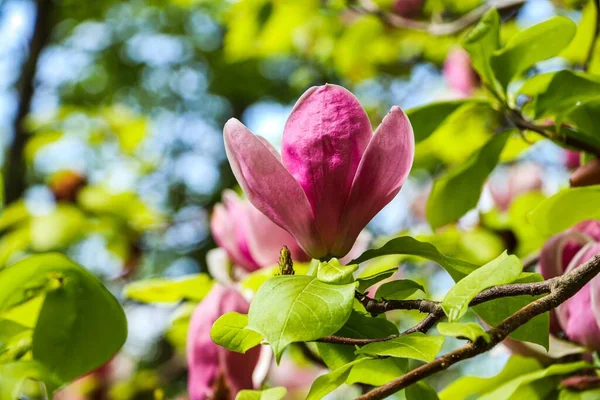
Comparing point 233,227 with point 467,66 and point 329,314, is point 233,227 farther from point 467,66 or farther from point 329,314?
point 467,66

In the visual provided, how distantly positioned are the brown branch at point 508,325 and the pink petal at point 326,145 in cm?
13

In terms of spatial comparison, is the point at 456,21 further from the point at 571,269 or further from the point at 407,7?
the point at 571,269

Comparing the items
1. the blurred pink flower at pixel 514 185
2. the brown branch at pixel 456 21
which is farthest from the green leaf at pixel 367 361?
the blurred pink flower at pixel 514 185

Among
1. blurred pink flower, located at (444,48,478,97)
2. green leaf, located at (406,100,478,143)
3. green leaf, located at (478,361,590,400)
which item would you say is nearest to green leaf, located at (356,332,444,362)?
green leaf, located at (478,361,590,400)

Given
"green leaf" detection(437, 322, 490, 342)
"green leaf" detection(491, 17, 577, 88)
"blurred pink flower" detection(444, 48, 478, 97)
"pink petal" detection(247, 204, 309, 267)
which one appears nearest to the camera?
"green leaf" detection(437, 322, 490, 342)

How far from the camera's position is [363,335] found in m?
0.45

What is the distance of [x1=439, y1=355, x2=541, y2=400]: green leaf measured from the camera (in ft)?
1.95

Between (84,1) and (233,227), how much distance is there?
10.8 ft

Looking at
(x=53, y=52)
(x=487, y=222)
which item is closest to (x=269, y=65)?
(x=53, y=52)

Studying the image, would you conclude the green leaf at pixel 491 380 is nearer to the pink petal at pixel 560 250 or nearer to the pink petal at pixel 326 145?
the pink petal at pixel 560 250

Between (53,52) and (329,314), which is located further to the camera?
(53,52)

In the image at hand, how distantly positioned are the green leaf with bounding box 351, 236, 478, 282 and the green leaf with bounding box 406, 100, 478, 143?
203 mm

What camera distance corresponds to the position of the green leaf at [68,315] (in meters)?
0.49

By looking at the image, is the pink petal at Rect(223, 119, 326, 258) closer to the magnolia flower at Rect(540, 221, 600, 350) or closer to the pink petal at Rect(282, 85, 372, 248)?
the pink petal at Rect(282, 85, 372, 248)
